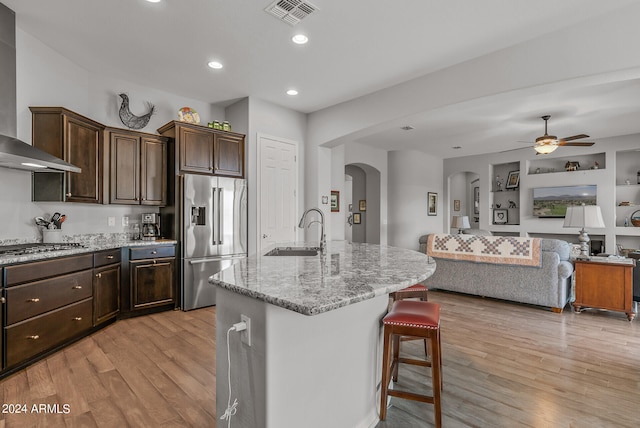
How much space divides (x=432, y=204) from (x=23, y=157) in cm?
789

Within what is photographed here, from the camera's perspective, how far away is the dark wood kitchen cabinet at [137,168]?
3857mm

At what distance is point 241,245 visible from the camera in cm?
459

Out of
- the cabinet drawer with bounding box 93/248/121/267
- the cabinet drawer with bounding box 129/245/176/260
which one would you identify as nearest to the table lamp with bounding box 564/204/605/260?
the cabinet drawer with bounding box 129/245/176/260

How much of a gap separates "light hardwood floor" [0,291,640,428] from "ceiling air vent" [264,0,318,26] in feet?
9.55

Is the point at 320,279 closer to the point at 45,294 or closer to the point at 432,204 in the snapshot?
the point at 45,294

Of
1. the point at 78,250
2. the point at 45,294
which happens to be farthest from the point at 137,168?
the point at 45,294

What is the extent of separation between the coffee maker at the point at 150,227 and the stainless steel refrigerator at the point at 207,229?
484 millimetres

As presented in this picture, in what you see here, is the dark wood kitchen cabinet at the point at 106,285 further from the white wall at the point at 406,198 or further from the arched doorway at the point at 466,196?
the arched doorway at the point at 466,196

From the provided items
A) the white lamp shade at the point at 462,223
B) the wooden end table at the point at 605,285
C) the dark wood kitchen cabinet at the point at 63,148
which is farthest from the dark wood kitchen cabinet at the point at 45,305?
the white lamp shade at the point at 462,223

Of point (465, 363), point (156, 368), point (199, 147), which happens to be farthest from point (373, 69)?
point (156, 368)

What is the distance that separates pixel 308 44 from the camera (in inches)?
127

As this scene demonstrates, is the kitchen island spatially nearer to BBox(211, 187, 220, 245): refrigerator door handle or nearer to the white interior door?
BBox(211, 187, 220, 245): refrigerator door handle

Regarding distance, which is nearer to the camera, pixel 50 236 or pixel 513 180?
pixel 50 236

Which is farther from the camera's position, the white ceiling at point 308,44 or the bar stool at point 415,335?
the white ceiling at point 308,44
